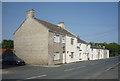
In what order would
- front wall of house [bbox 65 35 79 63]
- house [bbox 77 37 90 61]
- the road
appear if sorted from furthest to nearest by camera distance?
house [bbox 77 37 90 61], front wall of house [bbox 65 35 79 63], the road

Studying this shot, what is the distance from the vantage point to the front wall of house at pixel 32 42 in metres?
29.5

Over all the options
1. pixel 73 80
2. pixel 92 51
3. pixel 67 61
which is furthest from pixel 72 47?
pixel 73 80

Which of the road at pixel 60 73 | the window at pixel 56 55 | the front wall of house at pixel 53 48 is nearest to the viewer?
the road at pixel 60 73

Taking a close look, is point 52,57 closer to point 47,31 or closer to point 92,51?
point 47,31

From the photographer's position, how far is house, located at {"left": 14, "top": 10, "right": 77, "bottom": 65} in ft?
96.5

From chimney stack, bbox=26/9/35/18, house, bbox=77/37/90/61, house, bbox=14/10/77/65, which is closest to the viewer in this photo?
house, bbox=14/10/77/65

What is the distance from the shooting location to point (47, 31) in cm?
2955

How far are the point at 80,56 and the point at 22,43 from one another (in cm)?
1954

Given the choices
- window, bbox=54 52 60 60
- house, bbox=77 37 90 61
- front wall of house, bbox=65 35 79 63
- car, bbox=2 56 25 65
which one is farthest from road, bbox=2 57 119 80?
house, bbox=77 37 90 61

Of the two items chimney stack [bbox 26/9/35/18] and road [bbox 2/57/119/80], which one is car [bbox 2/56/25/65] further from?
chimney stack [bbox 26/9/35/18]

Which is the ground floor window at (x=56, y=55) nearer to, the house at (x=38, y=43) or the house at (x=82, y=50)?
the house at (x=38, y=43)

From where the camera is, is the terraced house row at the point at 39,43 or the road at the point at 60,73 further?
the terraced house row at the point at 39,43

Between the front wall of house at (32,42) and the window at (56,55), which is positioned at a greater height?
the front wall of house at (32,42)

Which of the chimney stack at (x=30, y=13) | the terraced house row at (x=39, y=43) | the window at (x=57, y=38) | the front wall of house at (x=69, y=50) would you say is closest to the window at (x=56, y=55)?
the terraced house row at (x=39, y=43)
